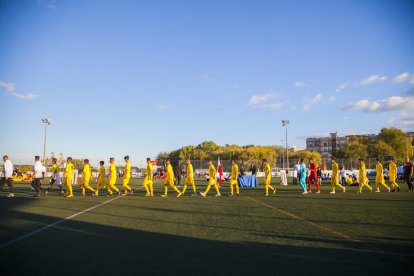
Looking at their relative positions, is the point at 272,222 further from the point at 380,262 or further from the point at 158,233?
the point at 380,262

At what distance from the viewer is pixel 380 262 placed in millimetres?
4781

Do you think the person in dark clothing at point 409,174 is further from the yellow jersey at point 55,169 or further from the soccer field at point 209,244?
the yellow jersey at point 55,169

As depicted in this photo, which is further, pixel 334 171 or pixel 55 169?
pixel 55 169

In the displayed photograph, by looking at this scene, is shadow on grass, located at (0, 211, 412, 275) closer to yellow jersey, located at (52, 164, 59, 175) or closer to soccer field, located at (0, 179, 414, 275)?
soccer field, located at (0, 179, 414, 275)

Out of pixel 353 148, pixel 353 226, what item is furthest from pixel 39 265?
pixel 353 148

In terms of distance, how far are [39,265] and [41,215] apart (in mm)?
6105

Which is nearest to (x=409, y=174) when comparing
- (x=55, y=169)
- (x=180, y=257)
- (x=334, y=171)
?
(x=334, y=171)

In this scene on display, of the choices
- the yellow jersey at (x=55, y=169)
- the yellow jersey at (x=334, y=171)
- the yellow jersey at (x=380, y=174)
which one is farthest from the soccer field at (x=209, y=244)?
the yellow jersey at (x=55, y=169)

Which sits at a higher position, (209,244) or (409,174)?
(409,174)

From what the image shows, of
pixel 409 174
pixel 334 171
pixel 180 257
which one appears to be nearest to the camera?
pixel 180 257

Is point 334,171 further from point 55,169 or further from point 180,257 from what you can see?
point 55,169

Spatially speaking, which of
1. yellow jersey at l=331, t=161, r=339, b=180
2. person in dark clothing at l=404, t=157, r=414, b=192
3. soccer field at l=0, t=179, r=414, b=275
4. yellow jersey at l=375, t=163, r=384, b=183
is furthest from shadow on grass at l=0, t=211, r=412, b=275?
person in dark clothing at l=404, t=157, r=414, b=192

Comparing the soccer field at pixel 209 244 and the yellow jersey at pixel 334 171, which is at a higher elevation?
the yellow jersey at pixel 334 171

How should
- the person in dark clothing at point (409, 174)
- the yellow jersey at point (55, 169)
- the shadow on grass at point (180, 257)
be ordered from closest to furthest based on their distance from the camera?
the shadow on grass at point (180, 257) → the person in dark clothing at point (409, 174) → the yellow jersey at point (55, 169)
